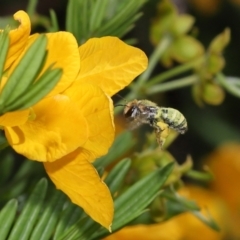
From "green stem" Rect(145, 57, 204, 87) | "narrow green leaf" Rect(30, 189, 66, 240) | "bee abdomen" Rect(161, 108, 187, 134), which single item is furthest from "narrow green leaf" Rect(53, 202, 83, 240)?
"green stem" Rect(145, 57, 204, 87)

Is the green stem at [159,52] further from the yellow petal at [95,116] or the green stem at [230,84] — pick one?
the yellow petal at [95,116]

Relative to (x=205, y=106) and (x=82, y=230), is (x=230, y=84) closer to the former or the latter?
(x=82, y=230)

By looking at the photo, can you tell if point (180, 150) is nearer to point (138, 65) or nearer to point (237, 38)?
point (237, 38)

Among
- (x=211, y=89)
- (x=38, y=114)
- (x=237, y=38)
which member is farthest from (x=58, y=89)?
(x=237, y=38)

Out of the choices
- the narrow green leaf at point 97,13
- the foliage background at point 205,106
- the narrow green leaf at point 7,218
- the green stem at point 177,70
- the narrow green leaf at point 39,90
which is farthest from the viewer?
the foliage background at point 205,106

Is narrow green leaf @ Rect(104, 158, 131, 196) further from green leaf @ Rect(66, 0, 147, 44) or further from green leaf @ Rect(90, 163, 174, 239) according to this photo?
green leaf @ Rect(66, 0, 147, 44)

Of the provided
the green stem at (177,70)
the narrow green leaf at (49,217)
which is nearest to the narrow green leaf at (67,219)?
the narrow green leaf at (49,217)
